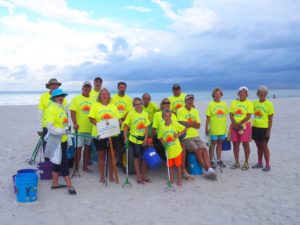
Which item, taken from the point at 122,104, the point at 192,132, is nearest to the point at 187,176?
the point at 192,132

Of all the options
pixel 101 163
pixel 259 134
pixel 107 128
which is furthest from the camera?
pixel 259 134

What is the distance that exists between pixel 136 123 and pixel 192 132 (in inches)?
54.3

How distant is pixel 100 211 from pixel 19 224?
1297mm

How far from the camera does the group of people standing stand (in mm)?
6098

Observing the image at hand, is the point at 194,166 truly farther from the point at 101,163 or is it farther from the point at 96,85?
the point at 96,85

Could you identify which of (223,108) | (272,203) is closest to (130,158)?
(223,108)

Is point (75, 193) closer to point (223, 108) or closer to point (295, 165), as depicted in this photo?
point (223, 108)

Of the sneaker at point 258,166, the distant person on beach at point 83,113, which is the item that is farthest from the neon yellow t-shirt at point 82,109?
the sneaker at point 258,166

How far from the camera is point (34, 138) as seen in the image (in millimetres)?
12727

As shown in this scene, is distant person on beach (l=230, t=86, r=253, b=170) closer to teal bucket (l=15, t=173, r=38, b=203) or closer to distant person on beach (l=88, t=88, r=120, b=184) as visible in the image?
distant person on beach (l=88, t=88, r=120, b=184)

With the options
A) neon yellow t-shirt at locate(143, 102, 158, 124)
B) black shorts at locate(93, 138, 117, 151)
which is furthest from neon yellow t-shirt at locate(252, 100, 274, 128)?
black shorts at locate(93, 138, 117, 151)

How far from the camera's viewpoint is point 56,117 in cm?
588

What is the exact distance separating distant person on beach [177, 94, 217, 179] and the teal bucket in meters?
3.34

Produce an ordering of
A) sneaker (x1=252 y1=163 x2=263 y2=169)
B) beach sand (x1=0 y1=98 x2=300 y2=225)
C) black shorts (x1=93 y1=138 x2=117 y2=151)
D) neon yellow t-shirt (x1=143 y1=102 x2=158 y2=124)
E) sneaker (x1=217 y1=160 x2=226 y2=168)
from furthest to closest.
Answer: sneaker (x1=217 y1=160 x2=226 y2=168) → sneaker (x1=252 y1=163 x2=263 y2=169) → neon yellow t-shirt (x1=143 y1=102 x2=158 y2=124) → black shorts (x1=93 y1=138 x2=117 y2=151) → beach sand (x1=0 y1=98 x2=300 y2=225)
